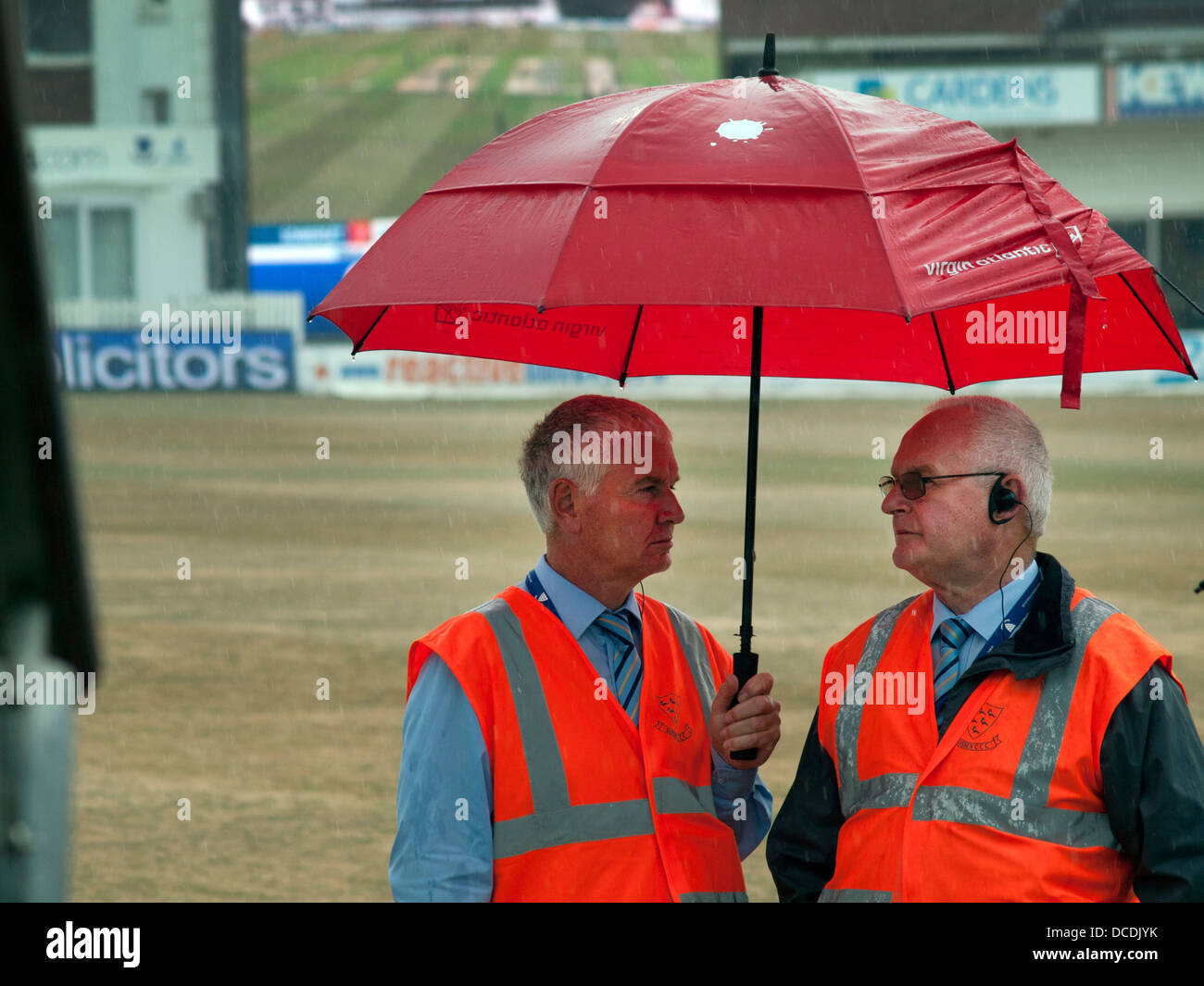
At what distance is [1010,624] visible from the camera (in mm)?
2928

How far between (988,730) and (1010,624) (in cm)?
26

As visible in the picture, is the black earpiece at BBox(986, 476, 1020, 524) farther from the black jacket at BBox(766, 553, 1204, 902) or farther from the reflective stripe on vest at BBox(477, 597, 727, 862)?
the reflective stripe on vest at BBox(477, 597, 727, 862)

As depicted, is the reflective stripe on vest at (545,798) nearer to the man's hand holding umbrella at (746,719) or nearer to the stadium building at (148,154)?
the man's hand holding umbrella at (746,719)

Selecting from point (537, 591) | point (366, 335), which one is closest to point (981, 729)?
point (537, 591)

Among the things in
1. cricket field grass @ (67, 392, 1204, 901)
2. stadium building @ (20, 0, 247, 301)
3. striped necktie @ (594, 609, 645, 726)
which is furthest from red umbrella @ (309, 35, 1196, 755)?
stadium building @ (20, 0, 247, 301)

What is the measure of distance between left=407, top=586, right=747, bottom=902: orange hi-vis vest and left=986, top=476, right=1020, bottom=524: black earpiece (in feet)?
2.43

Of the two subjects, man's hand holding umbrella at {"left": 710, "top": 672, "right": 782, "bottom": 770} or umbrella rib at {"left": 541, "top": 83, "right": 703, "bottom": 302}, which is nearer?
umbrella rib at {"left": 541, "top": 83, "right": 703, "bottom": 302}

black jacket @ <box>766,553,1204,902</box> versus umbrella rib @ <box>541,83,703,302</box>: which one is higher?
umbrella rib @ <box>541,83,703,302</box>

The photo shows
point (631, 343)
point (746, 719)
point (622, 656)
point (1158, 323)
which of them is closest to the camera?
point (746, 719)

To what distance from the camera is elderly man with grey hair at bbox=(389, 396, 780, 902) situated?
9.11 ft

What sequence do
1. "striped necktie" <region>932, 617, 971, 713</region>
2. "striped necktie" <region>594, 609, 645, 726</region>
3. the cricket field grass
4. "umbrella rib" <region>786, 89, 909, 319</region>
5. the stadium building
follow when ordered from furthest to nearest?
the stadium building, the cricket field grass, "striped necktie" <region>594, 609, 645, 726</region>, "striped necktie" <region>932, 617, 971, 713</region>, "umbrella rib" <region>786, 89, 909, 319</region>

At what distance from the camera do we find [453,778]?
276 centimetres

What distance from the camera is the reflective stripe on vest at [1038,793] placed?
105 inches

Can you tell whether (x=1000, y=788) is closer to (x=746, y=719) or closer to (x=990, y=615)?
(x=990, y=615)
